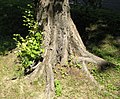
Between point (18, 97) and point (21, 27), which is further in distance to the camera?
point (21, 27)

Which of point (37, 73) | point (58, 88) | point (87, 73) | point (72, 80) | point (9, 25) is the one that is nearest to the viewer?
point (58, 88)

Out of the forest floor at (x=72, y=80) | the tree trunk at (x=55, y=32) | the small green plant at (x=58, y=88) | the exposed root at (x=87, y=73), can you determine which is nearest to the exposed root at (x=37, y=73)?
the tree trunk at (x=55, y=32)

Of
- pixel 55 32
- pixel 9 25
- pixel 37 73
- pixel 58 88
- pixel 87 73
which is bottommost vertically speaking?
pixel 58 88

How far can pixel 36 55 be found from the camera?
7.24 meters

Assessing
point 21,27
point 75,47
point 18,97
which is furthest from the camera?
point 21,27

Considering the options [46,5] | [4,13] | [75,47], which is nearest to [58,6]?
[46,5]

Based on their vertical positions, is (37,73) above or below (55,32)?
below

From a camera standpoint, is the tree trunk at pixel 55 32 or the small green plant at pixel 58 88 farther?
the tree trunk at pixel 55 32

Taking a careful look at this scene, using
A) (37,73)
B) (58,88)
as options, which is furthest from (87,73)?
(37,73)

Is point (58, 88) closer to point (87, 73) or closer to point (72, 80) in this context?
point (72, 80)

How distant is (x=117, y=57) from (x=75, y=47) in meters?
1.76

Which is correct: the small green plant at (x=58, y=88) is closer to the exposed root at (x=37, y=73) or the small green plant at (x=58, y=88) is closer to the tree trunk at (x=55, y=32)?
the tree trunk at (x=55, y=32)

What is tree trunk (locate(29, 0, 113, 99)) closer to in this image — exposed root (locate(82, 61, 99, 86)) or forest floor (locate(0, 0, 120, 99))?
exposed root (locate(82, 61, 99, 86))

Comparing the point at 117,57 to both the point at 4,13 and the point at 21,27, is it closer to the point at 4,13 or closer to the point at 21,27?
the point at 21,27
